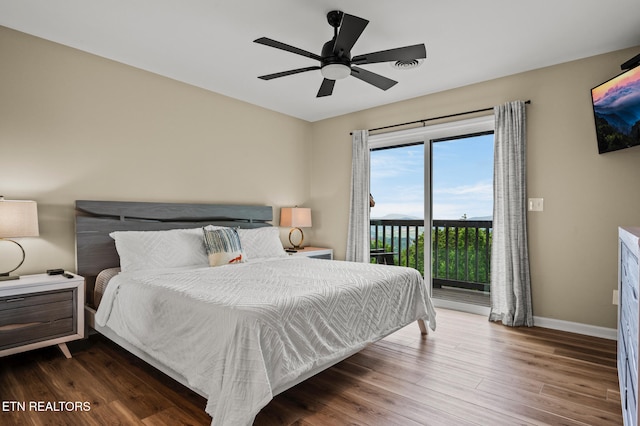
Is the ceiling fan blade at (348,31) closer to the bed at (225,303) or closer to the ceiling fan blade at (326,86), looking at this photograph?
the ceiling fan blade at (326,86)

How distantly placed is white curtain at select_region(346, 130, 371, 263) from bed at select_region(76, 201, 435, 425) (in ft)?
4.29

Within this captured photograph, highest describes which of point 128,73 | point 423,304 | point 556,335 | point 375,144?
point 128,73

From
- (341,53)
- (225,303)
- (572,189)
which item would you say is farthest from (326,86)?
(572,189)

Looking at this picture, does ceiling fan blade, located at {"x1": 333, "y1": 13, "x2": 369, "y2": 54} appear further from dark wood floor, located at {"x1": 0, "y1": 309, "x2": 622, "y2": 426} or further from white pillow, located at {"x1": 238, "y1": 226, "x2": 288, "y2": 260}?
dark wood floor, located at {"x1": 0, "y1": 309, "x2": 622, "y2": 426}

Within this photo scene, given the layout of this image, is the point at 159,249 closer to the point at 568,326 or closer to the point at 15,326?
the point at 15,326

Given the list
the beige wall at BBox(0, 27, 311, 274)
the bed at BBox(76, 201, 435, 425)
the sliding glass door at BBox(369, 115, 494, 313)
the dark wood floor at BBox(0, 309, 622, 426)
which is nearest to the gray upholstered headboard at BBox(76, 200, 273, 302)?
the bed at BBox(76, 201, 435, 425)

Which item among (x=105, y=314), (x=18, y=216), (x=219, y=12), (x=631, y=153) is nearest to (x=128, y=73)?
(x=219, y=12)

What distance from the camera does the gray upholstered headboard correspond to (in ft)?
10.2

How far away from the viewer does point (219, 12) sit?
2.59m

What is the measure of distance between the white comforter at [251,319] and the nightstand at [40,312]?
24cm

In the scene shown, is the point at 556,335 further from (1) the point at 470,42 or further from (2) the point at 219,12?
(2) the point at 219,12

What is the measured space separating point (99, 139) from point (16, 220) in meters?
1.07

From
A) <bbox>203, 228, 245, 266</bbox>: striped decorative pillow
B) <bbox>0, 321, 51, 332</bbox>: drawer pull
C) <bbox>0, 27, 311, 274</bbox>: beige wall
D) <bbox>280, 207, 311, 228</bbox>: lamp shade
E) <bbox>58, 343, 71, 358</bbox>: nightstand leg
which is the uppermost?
<bbox>0, 27, 311, 274</bbox>: beige wall

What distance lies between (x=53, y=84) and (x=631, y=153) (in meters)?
5.11
